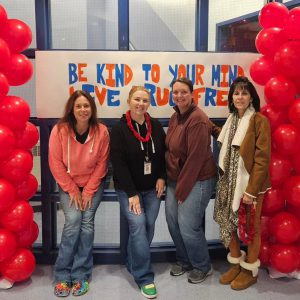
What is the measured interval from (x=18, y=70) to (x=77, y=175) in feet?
2.45

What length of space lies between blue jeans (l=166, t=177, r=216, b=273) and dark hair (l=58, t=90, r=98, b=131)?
668 mm

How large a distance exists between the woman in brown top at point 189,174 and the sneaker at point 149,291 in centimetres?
31

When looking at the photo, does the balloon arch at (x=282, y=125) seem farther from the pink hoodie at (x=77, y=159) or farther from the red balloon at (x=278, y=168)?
the pink hoodie at (x=77, y=159)

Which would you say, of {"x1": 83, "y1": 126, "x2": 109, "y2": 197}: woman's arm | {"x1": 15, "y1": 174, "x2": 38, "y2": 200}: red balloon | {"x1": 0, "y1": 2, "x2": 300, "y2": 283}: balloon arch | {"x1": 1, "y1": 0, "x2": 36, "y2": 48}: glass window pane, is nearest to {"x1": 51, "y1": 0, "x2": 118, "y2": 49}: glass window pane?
{"x1": 1, "y1": 0, "x2": 36, "y2": 48}: glass window pane

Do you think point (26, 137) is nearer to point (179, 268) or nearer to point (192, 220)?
point (192, 220)

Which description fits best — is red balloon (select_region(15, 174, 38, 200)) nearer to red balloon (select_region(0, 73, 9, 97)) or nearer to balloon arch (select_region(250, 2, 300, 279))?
red balloon (select_region(0, 73, 9, 97))

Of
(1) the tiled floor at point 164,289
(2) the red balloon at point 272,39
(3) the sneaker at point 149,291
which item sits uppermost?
(2) the red balloon at point 272,39

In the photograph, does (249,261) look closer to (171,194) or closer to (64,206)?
(171,194)

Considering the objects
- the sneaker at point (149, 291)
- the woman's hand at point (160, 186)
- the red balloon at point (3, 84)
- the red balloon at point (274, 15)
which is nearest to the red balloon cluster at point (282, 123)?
the red balloon at point (274, 15)

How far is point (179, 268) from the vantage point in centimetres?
264

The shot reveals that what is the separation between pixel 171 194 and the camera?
2.46 metres

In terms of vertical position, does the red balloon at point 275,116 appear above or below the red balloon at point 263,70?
below

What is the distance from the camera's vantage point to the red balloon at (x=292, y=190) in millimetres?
2314

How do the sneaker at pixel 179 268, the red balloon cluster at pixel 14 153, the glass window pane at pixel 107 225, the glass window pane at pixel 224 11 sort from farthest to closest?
the glass window pane at pixel 107 225 < the glass window pane at pixel 224 11 < the sneaker at pixel 179 268 < the red balloon cluster at pixel 14 153
